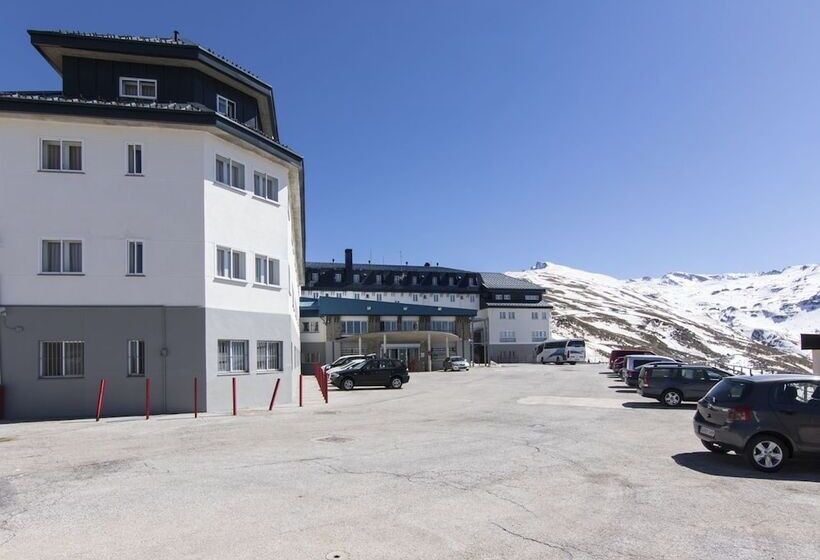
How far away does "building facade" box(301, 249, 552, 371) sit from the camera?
62250 mm

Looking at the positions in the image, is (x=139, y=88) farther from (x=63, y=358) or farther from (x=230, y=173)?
(x=63, y=358)

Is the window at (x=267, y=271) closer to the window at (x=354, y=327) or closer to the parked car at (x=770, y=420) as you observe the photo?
the parked car at (x=770, y=420)

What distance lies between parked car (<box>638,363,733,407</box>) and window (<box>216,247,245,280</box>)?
15.0 meters

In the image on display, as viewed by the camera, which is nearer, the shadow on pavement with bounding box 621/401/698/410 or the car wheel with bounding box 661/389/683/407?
the shadow on pavement with bounding box 621/401/698/410

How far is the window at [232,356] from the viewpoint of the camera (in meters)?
20.4

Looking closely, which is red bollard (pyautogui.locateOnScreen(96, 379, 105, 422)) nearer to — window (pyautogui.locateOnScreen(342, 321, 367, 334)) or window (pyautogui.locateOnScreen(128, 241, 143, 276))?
window (pyautogui.locateOnScreen(128, 241, 143, 276))

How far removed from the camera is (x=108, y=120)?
62.7ft

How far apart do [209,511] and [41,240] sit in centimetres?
1478

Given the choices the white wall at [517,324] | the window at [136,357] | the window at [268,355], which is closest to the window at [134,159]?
the window at [136,357]

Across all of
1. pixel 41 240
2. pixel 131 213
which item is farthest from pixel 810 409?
pixel 41 240

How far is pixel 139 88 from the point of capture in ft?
71.4

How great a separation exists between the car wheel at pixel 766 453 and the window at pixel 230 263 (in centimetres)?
1597

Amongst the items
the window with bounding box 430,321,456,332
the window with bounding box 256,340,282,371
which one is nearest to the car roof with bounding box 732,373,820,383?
the window with bounding box 256,340,282,371

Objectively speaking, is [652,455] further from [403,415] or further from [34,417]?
[34,417]
